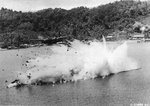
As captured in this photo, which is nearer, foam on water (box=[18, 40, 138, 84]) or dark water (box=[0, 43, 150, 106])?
dark water (box=[0, 43, 150, 106])

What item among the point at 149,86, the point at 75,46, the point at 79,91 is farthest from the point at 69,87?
the point at 75,46

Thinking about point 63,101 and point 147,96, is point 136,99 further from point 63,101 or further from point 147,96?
point 63,101

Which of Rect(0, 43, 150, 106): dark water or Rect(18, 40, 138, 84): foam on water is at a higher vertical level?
Rect(18, 40, 138, 84): foam on water

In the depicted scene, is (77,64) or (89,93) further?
(77,64)

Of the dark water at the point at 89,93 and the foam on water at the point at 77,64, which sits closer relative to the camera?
the dark water at the point at 89,93

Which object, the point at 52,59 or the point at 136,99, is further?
the point at 52,59

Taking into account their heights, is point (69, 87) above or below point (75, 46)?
below

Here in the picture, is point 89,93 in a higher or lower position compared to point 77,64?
lower

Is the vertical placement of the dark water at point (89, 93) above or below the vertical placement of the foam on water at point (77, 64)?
below
